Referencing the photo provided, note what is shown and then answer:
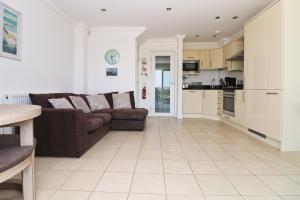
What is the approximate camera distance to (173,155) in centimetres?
276

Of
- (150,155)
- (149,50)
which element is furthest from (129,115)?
(149,50)

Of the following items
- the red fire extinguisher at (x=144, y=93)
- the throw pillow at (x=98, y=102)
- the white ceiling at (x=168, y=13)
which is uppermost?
the white ceiling at (x=168, y=13)

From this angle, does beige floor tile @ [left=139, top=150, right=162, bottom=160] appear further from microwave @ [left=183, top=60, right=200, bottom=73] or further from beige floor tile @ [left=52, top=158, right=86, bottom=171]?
microwave @ [left=183, top=60, right=200, bottom=73]

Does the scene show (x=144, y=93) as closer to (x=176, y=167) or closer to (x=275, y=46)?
(x=275, y=46)

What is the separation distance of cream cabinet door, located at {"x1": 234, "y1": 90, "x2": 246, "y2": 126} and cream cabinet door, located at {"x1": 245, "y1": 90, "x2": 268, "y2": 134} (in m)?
0.16

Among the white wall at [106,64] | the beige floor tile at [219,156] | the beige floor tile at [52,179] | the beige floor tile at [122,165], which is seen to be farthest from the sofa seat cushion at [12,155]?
the white wall at [106,64]

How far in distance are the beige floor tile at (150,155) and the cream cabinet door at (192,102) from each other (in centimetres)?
377

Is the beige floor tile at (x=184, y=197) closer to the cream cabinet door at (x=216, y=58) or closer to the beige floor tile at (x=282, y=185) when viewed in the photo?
the beige floor tile at (x=282, y=185)

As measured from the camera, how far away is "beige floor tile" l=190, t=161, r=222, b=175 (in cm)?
218

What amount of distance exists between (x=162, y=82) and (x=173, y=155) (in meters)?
4.16

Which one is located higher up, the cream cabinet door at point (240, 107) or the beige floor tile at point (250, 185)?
the cream cabinet door at point (240, 107)

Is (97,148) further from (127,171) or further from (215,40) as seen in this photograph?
(215,40)

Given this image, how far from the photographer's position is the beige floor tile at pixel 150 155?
2625 millimetres

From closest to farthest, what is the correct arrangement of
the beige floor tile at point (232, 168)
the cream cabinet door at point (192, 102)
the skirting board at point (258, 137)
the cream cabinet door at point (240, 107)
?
the beige floor tile at point (232, 168) < the skirting board at point (258, 137) < the cream cabinet door at point (240, 107) < the cream cabinet door at point (192, 102)
